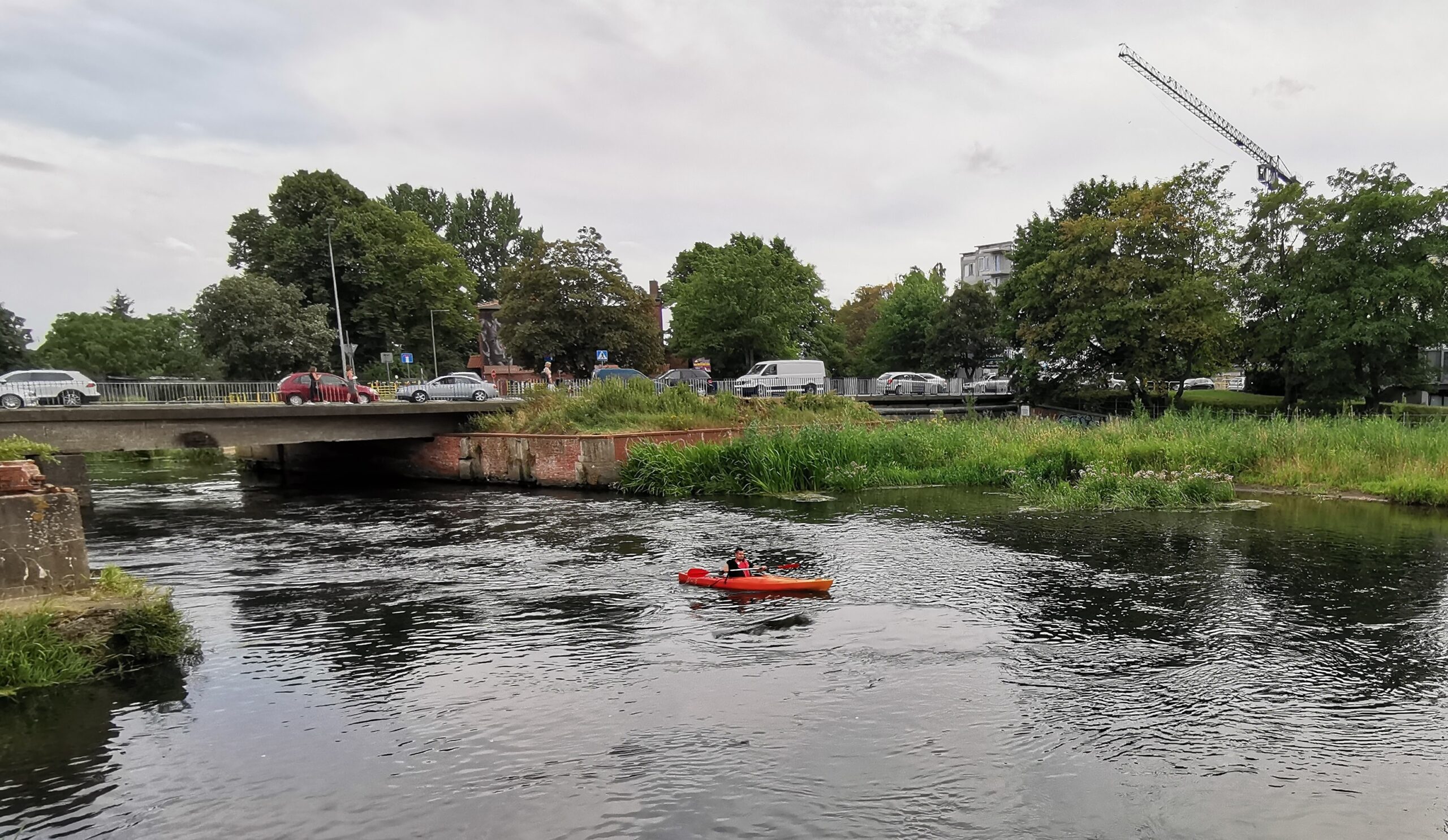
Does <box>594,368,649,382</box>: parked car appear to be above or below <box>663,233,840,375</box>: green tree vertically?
below

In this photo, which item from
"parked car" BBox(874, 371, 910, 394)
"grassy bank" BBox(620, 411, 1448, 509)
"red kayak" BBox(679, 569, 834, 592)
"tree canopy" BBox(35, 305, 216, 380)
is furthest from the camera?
"tree canopy" BBox(35, 305, 216, 380)

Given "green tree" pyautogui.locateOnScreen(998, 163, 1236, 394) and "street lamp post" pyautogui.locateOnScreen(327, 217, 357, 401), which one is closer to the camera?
"street lamp post" pyautogui.locateOnScreen(327, 217, 357, 401)

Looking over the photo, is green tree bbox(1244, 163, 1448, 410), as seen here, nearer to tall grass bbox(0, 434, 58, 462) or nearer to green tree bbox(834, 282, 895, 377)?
green tree bbox(834, 282, 895, 377)

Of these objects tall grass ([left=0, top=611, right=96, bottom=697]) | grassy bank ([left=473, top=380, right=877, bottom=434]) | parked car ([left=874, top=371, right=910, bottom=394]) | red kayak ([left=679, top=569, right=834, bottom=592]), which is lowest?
red kayak ([left=679, top=569, right=834, bottom=592])

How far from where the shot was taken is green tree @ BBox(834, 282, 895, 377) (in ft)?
210

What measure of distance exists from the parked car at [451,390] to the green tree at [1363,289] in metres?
34.3

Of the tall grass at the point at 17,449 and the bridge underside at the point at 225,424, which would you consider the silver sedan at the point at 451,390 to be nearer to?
the bridge underside at the point at 225,424

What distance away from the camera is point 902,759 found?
7.01 metres

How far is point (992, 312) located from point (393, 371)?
42.6m

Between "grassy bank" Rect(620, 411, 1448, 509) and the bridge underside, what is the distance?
9.48m

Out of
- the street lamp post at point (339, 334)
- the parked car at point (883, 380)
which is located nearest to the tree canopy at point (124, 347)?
the street lamp post at point (339, 334)

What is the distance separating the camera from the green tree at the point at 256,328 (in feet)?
145

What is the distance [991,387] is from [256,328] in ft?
136

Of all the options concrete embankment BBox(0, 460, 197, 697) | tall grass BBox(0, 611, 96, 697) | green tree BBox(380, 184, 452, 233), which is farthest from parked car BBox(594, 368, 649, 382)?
green tree BBox(380, 184, 452, 233)
